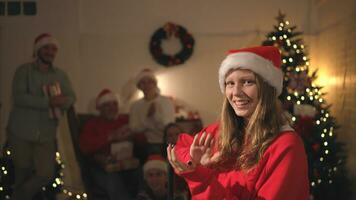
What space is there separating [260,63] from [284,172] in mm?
469

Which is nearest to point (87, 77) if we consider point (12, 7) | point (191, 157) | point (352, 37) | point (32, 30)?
point (32, 30)

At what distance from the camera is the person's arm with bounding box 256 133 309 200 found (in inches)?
61.7

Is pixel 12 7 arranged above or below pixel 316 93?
above

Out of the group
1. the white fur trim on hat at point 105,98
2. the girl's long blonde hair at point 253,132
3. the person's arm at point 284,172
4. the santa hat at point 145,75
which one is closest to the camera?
the person's arm at point 284,172

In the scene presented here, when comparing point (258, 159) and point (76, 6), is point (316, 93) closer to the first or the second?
point (258, 159)

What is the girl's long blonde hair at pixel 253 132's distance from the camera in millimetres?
1670

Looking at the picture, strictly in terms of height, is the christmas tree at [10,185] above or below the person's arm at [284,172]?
below

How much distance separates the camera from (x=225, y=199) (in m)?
1.62

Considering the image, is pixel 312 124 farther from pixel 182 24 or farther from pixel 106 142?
pixel 182 24

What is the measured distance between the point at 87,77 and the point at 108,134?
Answer: 3.82 feet

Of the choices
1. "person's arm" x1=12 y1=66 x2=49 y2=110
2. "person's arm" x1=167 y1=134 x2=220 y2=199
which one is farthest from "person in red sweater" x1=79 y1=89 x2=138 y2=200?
"person's arm" x1=167 y1=134 x2=220 y2=199

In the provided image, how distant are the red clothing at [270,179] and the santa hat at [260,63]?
0.24 m

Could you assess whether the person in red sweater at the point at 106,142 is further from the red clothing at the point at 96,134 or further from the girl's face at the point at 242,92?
the girl's face at the point at 242,92

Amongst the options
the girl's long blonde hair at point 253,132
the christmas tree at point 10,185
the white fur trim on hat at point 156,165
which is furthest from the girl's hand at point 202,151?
the white fur trim on hat at point 156,165
